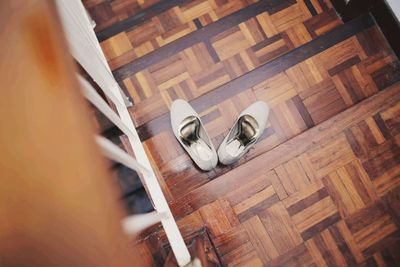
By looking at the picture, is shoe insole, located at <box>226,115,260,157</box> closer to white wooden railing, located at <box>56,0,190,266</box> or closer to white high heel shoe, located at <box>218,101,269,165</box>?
white high heel shoe, located at <box>218,101,269,165</box>

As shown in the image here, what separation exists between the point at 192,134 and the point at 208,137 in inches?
3.3

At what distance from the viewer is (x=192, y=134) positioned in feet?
4.83

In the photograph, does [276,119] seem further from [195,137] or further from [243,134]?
[195,137]

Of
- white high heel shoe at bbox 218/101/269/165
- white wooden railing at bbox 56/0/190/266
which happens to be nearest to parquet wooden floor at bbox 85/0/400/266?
white high heel shoe at bbox 218/101/269/165

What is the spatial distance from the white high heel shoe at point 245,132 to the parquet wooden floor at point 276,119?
0.08 metres

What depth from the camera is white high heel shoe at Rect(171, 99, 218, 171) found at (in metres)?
1.45

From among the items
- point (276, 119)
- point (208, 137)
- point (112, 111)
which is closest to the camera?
point (112, 111)

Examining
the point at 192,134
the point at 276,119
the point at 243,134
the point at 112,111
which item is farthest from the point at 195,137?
the point at 112,111

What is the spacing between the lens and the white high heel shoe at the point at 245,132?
1.44 m

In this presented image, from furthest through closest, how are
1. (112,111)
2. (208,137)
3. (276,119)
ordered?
1. (276,119)
2. (208,137)
3. (112,111)

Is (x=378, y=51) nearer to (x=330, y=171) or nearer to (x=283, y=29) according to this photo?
(x=283, y=29)

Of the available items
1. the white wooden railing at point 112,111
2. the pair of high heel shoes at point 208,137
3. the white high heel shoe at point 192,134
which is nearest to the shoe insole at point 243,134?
the pair of high heel shoes at point 208,137

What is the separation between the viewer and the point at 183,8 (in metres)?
1.64

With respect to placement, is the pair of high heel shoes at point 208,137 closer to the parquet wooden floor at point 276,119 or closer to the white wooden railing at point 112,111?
the parquet wooden floor at point 276,119
